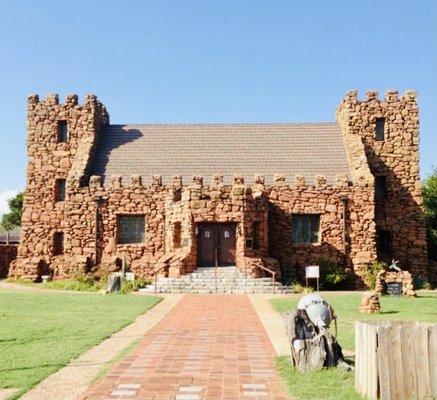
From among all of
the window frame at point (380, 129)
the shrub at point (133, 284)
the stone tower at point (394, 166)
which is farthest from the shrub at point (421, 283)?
the shrub at point (133, 284)

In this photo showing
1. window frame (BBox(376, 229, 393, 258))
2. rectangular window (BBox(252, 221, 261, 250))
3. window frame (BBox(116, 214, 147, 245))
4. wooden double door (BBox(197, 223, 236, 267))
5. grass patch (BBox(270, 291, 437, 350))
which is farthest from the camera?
window frame (BBox(376, 229, 393, 258))

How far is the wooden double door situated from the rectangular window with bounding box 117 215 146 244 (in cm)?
376

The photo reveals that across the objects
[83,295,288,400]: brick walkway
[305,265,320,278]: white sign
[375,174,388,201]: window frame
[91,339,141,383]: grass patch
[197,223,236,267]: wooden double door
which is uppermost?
[375,174,388,201]: window frame

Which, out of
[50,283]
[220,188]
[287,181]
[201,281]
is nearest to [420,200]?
[287,181]

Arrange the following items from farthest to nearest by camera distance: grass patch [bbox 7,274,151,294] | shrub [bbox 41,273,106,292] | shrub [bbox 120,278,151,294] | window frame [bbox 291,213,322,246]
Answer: window frame [bbox 291,213,322,246] < shrub [bbox 41,273,106,292] < grass patch [bbox 7,274,151,294] < shrub [bbox 120,278,151,294]

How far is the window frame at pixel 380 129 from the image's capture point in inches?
1218

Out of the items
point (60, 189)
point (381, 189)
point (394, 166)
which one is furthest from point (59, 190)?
point (394, 166)

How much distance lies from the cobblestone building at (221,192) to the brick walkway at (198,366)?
12.3 m

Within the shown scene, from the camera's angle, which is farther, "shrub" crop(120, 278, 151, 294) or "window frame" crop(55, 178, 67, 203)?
"window frame" crop(55, 178, 67, 203)

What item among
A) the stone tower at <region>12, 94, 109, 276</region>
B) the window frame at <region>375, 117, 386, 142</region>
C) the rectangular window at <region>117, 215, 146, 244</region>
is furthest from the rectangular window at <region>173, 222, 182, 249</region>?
the window frame at <region>375, 117, 386, 142</region>

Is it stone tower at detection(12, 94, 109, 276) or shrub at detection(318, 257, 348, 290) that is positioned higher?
stone tower at detection(12, 94, 109, 276)

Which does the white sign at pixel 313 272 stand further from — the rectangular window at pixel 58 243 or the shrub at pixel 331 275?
the rectangular window at pixel 58 243

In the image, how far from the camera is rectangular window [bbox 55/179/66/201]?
3133 cm

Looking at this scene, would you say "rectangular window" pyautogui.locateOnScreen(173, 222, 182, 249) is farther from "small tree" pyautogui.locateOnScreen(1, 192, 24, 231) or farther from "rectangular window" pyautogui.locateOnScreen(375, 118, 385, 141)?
"small tree" pyautogui.locateOnScreen(1, 192, 24, 231)
